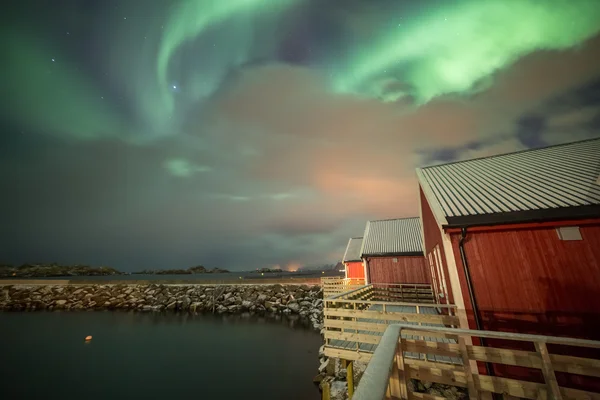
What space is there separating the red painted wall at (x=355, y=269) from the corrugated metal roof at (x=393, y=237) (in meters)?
7.05

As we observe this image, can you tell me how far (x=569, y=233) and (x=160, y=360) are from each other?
26.1m

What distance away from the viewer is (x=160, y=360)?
19.1 m

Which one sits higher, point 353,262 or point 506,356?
point 353,262

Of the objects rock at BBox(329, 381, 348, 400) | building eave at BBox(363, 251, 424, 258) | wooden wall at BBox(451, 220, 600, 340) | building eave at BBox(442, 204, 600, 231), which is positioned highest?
building eave at BBox(442, 204, 600, 231)

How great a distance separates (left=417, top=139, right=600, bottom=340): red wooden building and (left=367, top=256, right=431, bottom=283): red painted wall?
32.5ft

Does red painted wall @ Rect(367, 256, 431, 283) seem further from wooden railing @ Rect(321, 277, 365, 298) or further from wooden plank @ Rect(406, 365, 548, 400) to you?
wooden plank @ Rect(406, 365, 548, 400)

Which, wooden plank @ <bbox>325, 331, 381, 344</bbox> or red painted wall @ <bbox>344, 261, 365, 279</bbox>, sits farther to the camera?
red painted wall @ <bbox>344, 261, 365, 279</bbox>

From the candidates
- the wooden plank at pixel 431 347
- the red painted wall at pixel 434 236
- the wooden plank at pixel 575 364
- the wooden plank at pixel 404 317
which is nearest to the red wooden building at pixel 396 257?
the red painted wall at pixel 434 236

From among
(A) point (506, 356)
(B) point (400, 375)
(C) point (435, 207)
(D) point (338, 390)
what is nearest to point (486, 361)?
(A) point (506, 356)

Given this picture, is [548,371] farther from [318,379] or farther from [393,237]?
[393,237]

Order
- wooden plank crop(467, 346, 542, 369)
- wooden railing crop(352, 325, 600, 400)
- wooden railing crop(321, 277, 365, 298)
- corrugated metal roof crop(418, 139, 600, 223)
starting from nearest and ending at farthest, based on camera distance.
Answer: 1. wooden railing crop(352, 325, 600, 400)
2. wooden plank crop(467, 346, 542, 369)
3. corrugated metal roof crop(418, 139, 600, 223)
4. wooden railing crop(321, 277, 365, 298)

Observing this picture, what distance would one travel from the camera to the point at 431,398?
4.17 meters

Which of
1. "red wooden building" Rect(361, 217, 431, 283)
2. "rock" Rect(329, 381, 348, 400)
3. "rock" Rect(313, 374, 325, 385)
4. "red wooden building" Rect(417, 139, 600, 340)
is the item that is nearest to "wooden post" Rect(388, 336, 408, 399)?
"red wooden building" Rect(417, 139, 600, 340)

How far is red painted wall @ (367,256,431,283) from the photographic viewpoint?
18859 millimetres
